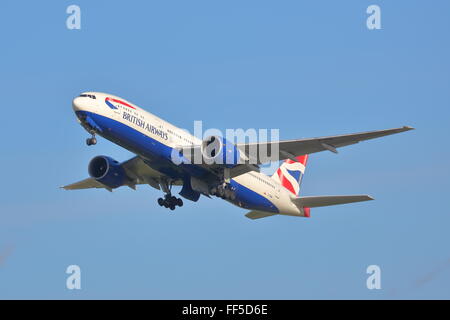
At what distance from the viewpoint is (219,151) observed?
46.9 m

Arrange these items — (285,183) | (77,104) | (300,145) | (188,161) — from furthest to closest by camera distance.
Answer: (285,183) < (188,161) < (300,145) < (77,104)

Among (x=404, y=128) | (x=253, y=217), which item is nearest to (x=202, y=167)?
(x=253, y=217)

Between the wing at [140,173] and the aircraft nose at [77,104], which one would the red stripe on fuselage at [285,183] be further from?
the aircraft nose at [77,104]

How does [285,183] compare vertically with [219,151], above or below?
below

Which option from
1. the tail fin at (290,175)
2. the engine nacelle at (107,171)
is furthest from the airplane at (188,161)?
the tail fin at (290,175)

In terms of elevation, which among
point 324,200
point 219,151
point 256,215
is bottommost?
point 256,215

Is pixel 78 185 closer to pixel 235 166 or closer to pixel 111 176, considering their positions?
pixel 111 176

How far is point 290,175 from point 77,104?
1802 cm

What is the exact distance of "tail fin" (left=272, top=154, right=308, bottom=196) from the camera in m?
57.5

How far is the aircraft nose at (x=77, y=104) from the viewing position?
150 feet

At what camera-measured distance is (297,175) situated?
194 ft

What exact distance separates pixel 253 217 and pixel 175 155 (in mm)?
10587

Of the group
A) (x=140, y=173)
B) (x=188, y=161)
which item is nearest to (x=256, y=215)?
(x=140, y=173)

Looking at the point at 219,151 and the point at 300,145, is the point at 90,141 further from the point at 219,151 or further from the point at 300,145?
the point at 300,145
